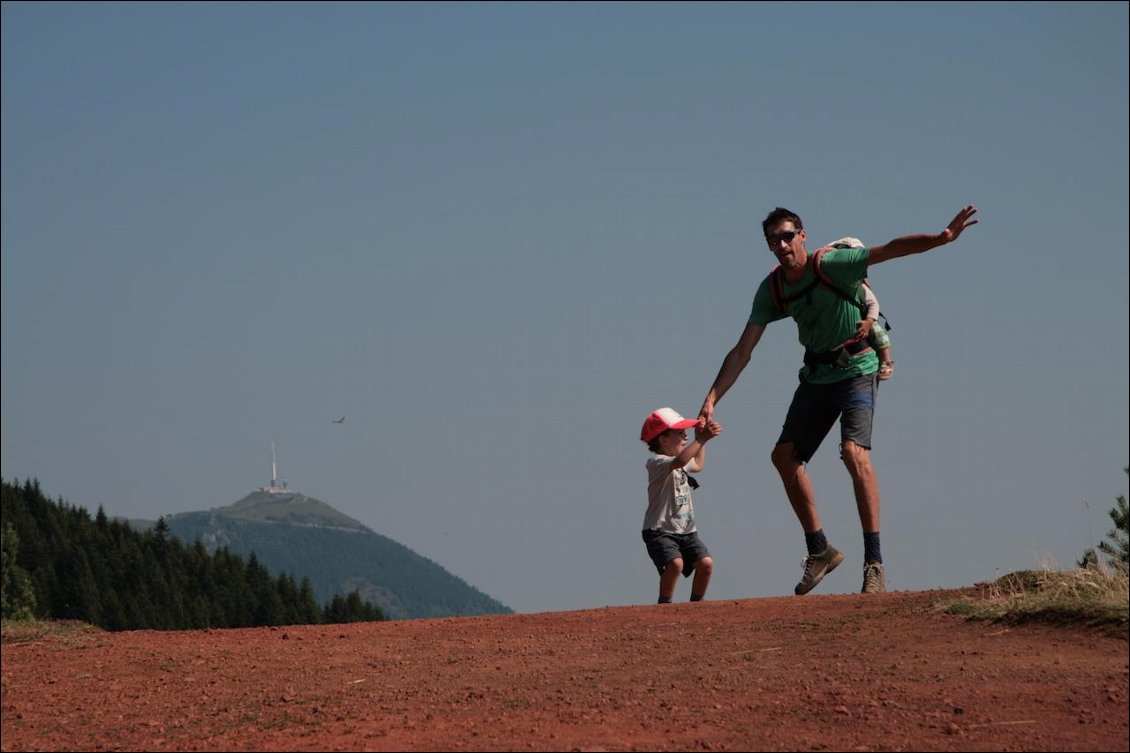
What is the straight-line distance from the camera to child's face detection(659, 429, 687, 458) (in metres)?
11.8

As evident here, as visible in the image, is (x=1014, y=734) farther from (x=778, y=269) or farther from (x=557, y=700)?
(x=778, y=269)

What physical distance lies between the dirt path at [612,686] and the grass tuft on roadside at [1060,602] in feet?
0.39

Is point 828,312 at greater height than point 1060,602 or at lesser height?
greater

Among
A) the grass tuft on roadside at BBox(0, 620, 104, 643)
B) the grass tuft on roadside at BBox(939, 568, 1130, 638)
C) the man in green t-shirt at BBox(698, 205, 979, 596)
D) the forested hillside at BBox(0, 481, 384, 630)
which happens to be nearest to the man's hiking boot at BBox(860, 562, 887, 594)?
the man in green t-shirt at BBox(698, 205, 979, 596)

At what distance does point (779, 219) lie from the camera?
1012cm

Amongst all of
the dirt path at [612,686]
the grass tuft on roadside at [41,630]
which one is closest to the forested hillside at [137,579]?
the grass tuft on roadside at [41,630]

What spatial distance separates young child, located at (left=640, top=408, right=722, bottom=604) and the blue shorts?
136 cm

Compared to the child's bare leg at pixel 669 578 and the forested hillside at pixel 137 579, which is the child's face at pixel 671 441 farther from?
the forested hillside at pixel 137 579

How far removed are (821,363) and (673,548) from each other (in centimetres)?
222

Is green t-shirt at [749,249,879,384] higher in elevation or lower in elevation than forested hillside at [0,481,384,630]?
lower

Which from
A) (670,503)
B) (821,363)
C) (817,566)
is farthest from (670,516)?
(821,363)

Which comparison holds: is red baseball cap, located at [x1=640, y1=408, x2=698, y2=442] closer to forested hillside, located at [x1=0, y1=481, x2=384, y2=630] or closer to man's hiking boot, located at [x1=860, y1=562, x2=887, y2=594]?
man's hiking boot, located at [x1=860, y1=562, x2=887, y2=594]

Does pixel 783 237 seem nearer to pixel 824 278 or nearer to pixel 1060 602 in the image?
pixel 824 278

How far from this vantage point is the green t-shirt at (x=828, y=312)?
991 cm
